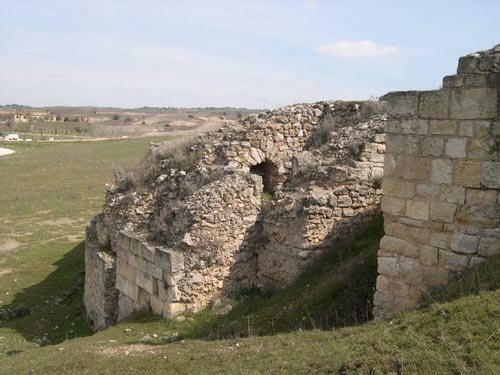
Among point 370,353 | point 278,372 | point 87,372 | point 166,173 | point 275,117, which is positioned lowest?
point 87,372

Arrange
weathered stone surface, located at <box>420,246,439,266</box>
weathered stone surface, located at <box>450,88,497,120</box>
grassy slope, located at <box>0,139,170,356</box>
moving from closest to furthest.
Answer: weathered stone surface, located at <box>450,88,497,120</box>, weathered stone surface, located at <box>420,246,439,266</box>, grassy slope, located at <box>0,139,170,356</box>

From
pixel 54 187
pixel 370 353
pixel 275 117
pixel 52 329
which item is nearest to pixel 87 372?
pixel 370 353

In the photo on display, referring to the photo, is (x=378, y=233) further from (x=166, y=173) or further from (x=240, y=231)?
(x=166, y=173)

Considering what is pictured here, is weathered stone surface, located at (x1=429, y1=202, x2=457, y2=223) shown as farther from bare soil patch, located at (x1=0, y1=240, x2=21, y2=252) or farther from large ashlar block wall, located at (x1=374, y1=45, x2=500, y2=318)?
bare soil patch, located at (x1=0, y1=240, x2=21, y2=252)

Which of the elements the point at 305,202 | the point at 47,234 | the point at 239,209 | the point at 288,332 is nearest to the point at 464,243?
the point at 288,332

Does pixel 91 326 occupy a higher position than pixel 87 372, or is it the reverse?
pixel 87 372

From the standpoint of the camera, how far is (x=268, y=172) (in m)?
13.3

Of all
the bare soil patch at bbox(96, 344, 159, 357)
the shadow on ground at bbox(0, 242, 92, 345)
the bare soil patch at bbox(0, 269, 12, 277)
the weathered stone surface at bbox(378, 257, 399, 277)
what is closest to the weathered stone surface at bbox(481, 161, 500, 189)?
the weathered stone surface at bbox(378, 257, 399, 277)

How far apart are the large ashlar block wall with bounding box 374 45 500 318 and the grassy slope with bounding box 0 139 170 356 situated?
9.06 m

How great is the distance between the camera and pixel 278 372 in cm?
570

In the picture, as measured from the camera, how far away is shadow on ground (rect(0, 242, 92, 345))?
1343 cm

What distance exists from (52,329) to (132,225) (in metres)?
3.53

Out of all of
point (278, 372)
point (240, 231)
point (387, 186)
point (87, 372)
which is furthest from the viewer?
point (240, 231)

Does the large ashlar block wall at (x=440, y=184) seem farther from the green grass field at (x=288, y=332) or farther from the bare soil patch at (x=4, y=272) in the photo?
the bare soil patch at (x=4, y=272)
